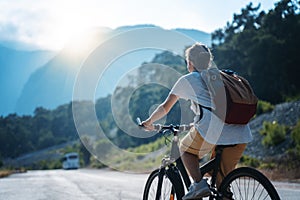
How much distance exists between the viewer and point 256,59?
33.4 m

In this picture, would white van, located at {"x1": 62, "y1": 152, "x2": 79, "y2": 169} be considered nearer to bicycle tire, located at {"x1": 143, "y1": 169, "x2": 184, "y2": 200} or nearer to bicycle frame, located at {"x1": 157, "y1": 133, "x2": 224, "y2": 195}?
bicycle tire, located at {"x1": 143, "y1": 169, "x2": 184, "y2": 200}

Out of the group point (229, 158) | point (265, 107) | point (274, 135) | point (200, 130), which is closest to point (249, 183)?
point (229, 158)

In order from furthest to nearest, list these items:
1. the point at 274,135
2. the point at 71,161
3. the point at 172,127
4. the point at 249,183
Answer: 1. the point at 71,161
2. the point at 274,135
3. the point at 172,127
4. the point at 249,183

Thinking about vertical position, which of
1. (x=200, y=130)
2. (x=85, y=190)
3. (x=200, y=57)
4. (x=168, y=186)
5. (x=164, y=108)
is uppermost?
(x=200, y=57)

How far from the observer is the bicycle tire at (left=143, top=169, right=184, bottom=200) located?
14.3 ft

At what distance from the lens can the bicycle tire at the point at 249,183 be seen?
3.64 metres

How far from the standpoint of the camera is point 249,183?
12.9 ft

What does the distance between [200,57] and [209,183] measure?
124 centimetres

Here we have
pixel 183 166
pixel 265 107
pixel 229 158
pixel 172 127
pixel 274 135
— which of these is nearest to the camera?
pixel 229 158

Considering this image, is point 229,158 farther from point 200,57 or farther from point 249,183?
point 200,57

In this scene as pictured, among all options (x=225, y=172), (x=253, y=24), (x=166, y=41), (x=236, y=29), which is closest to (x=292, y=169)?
(x=166, y=41)

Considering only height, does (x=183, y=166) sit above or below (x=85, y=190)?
above

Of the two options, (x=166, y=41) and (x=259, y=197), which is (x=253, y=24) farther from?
(x=259, y=197)

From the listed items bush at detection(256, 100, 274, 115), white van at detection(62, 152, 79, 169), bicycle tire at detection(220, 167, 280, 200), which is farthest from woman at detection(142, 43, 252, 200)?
white van at detection(62, 152, 79, 169)
